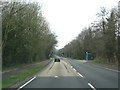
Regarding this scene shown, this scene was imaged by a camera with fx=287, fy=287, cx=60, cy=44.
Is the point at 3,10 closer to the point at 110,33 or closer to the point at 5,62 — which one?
the point at 5,62

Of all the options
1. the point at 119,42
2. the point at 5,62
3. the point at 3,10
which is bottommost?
the point at 5,62

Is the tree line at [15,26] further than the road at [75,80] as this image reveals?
Yes

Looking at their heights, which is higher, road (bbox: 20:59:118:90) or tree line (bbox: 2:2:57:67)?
tree line (bbox: 2:2:57:67)

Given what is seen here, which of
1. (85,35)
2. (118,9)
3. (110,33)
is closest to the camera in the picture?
(118,9)

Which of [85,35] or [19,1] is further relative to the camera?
[85,35]

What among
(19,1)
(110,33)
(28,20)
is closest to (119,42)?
(110,33)

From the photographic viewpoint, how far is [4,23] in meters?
37.8

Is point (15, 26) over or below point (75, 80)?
over

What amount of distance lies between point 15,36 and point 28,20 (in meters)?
3.32

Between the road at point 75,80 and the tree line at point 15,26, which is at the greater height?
Result: the tree line at point 15,26

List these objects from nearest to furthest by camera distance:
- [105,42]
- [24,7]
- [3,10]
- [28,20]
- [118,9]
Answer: [3,10] → [24,7] → [28,20] → [118,9] → [105,42]

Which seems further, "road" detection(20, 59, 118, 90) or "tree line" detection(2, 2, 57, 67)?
"tree line" detection(2, 2, 57, 67)

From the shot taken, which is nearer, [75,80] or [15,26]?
[75,80]

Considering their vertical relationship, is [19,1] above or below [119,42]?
above
